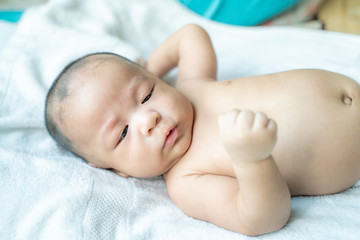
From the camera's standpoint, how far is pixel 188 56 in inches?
46.3

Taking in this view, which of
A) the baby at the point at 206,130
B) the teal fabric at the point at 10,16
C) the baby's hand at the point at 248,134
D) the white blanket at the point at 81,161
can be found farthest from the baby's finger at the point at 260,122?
the teal fabric at the point at 10,16

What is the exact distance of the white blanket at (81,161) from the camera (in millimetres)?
817

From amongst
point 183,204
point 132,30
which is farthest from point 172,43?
point 183,204

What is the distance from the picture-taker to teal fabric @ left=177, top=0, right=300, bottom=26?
4.89 ft

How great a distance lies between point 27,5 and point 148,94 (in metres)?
1.18

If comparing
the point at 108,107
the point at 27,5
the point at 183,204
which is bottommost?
the point at 27,5

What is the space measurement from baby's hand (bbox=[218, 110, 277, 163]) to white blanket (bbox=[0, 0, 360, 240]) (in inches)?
10.0

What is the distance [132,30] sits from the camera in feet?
4.83

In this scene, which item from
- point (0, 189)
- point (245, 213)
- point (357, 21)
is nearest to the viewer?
point (245, 213)

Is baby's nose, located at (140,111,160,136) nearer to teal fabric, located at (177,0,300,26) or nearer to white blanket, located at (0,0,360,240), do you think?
white blanket, located at (0,0,360,240)

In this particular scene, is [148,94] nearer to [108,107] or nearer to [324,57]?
[108,107]

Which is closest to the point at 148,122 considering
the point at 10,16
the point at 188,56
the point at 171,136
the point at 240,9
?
the point at 171,136

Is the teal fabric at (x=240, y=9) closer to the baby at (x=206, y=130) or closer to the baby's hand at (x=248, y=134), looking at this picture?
the baby at (x=206, y=130)

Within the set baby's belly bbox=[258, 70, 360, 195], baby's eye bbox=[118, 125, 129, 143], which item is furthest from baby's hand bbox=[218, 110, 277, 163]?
baby's eye bbox=[118, 125, 129, 143]
